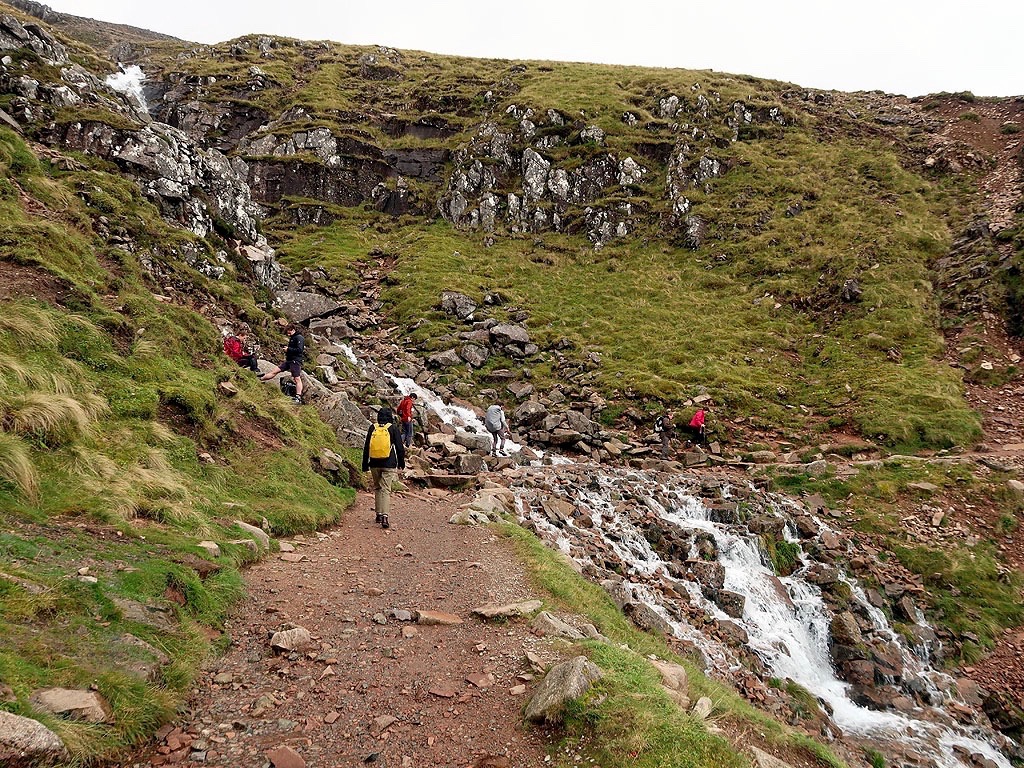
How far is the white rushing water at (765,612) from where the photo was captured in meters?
13.7

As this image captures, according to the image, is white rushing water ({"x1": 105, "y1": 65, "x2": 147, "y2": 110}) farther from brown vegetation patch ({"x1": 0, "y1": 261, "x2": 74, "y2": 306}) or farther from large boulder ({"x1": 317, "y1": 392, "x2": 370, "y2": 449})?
brown vegetation patch ({"x1": 0, "y1": 261, "x2": 74, "y2": 306})

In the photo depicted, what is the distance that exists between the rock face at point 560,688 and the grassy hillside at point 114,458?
388 cm

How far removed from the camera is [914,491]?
21672mm

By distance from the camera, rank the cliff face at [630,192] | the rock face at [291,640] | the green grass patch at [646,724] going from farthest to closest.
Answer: the cliff face at [630,192]
the rock face at [291,640]
the green grass patch at [646,724]

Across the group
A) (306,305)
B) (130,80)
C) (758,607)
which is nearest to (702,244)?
(306,305)

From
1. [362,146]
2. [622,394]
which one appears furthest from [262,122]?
[622,394]

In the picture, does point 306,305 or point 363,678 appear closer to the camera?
point 363,678

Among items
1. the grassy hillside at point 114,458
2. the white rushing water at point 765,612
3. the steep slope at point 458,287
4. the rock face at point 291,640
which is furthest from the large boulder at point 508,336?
the rock face at point 291,640

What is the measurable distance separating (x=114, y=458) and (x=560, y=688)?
9250mm

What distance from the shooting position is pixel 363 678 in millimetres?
6699

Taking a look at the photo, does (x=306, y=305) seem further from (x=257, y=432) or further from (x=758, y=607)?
(x=758, y=607)

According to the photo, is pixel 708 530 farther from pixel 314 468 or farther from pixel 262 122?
pixel 262 122

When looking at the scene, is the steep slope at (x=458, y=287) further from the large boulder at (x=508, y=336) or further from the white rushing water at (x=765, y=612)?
the white rushing water at (x=765, y=612)

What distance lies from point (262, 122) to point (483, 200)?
35.8m
